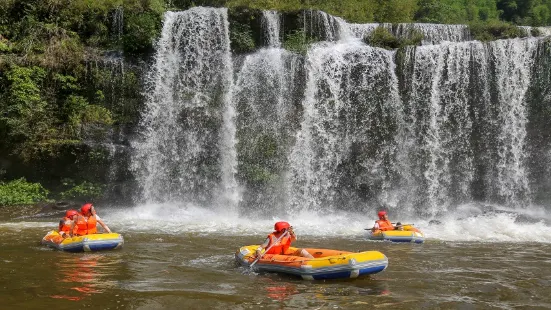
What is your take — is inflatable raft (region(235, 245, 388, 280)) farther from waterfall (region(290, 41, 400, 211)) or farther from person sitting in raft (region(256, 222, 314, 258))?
waterfall (region(290, 41, 400, 211))

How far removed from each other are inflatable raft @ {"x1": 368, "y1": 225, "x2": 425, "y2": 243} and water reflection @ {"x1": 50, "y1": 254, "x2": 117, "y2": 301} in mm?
5845

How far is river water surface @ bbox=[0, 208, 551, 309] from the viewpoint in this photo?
650cm

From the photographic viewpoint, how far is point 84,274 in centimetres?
795

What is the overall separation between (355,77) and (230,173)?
5.16 m

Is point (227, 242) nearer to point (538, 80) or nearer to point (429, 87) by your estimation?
point (429, 87)

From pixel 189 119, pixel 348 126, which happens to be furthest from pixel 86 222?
pixel 348 126

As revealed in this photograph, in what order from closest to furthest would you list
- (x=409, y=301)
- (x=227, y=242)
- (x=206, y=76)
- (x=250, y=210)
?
1. (x=409, y=301)
2. (x=227, y=242)
3. (x=250, y=210)
4. (x=206, y=76)

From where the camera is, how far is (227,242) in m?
11.6

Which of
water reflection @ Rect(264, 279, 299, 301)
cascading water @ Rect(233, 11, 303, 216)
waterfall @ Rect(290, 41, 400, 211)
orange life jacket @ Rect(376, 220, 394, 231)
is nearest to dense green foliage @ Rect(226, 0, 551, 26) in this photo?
cascading water @ Rect(233, 11, 303, 216)

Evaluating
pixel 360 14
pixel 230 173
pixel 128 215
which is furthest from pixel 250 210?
pixel 360 14

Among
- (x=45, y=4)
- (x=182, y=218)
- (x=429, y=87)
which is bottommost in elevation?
(x=182, y=218)

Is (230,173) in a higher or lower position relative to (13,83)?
lower

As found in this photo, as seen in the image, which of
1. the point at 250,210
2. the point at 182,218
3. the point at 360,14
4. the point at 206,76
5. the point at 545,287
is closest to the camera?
the point at 545,287

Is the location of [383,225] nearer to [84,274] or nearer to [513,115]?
[84,274]
